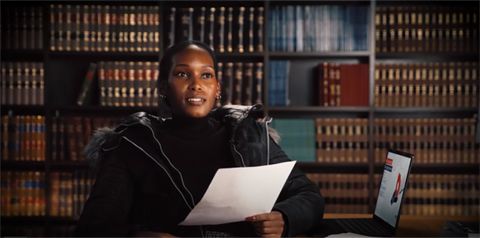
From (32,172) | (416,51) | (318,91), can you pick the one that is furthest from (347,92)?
(32,172)

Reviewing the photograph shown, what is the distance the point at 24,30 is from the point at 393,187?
2.69 metres

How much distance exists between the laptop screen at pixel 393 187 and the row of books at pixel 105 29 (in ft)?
6.86

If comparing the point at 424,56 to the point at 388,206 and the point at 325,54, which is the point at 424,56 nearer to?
the point at 325,54

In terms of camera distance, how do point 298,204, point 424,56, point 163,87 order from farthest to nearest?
point 424,56
point 163,87
point 298,204

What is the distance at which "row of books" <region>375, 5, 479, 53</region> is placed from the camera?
11.6ft

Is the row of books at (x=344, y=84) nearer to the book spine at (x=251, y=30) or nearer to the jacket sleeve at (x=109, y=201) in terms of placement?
the book spine at (x=251, y=30)

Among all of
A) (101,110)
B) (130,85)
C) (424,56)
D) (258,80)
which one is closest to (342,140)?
(258,80)

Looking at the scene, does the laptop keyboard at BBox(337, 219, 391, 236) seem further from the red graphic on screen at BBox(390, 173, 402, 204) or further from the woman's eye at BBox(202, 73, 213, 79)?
the woman's eye at BBox(202, 73, 213, 79)

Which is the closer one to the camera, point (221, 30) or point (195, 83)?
point (195, 83)

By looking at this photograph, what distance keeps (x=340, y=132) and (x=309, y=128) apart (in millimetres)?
187

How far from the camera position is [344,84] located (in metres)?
3.56

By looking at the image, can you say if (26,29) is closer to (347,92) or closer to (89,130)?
(89,130)

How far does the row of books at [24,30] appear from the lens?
11.9 feet

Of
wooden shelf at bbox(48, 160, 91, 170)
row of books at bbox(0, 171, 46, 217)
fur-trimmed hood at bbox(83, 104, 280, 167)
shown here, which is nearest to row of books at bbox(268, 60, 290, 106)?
wooden shelf at bbox(48, 160, 91, 170)
